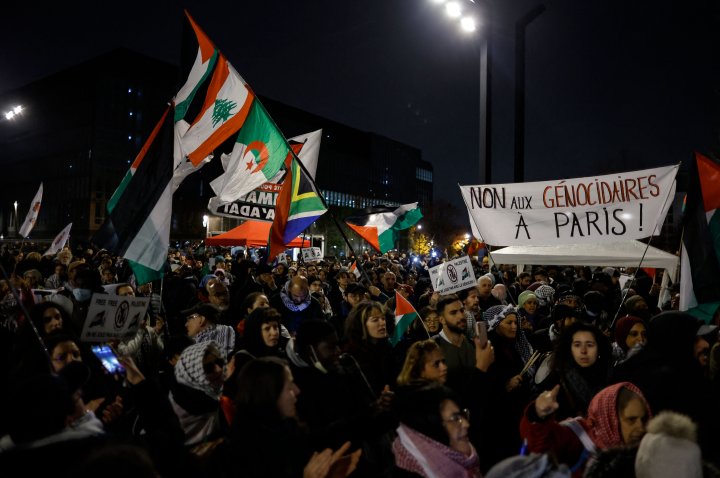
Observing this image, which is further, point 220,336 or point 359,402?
point 220,336

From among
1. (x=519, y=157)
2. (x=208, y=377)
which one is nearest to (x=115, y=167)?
(x=519, y=157)

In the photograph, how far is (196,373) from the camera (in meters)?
3.51

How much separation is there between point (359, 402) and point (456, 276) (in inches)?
183

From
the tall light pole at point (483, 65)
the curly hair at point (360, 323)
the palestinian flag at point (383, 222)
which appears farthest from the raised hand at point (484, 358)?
the palestinian flag at point (383, 222)

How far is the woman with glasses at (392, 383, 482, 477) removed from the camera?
2568 mm

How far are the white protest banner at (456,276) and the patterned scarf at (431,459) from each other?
523 cm

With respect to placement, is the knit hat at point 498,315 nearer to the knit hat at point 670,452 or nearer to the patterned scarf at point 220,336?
the patterned scarf at point 220,336

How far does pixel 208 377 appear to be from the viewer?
11.7ft

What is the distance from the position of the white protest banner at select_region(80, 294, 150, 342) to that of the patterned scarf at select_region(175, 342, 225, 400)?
141 cm

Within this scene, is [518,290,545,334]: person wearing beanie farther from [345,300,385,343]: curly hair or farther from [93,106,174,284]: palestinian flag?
[93,106,174,284]: palestinian flag

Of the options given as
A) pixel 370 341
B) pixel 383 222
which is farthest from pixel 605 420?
pixel 383 222

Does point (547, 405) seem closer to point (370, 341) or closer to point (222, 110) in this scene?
point (370, 341)

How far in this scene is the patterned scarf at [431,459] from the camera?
2.55m

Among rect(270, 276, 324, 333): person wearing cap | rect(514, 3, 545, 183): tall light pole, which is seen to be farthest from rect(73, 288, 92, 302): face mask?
rect(514, 3, 545, 183): tall light pole
